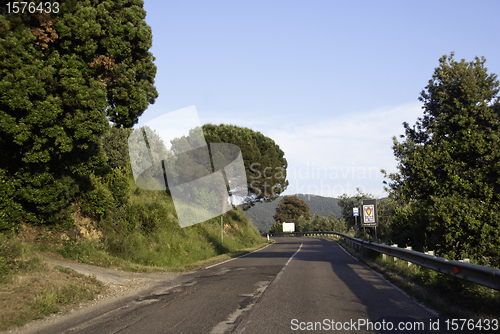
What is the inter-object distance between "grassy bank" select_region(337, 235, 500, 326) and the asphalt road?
356 millimetres

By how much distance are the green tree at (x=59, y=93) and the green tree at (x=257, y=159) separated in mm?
22152

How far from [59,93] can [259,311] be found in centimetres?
982

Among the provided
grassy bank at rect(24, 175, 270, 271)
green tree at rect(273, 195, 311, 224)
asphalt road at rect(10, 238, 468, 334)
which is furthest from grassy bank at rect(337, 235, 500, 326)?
green tree at rect(273, 195, 311, 224)

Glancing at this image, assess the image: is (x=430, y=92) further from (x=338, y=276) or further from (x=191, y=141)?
(x=191, y=141)

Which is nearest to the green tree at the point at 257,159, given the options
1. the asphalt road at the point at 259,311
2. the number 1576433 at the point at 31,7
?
the number 1576433 at the point at 31,7

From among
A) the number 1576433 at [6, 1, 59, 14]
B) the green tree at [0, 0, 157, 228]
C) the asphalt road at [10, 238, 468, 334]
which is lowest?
the asphalt road at [10, 238, 468, 334]

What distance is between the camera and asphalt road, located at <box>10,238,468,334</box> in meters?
5.93

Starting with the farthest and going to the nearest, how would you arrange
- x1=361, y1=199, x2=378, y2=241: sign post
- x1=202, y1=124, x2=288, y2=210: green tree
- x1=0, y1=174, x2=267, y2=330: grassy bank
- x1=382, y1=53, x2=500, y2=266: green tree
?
x1=202, y1=124, x2=288, y2=210: green tree, x1=361, y1=199, x2=378, y2=241: sign post, x1=382, y1=53, x2=500, y2=266: green tree, x1=0, y1=174, x2=267, y2=330: grassy bank

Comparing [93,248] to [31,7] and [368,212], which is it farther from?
[368,212]

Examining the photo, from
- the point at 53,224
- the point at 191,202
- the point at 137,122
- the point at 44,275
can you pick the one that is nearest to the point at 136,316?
the point at 44,275

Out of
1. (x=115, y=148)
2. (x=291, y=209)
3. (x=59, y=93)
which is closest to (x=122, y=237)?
(x=59, y=93)

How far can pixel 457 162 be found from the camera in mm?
14945

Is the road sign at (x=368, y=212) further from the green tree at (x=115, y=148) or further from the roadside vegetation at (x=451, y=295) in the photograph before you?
the green tree at (x=115, y=148)

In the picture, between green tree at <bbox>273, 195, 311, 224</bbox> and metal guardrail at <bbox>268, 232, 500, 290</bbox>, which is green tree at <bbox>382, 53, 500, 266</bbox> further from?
green tree at <bbox>273, 195, 311, 224</bbox>
